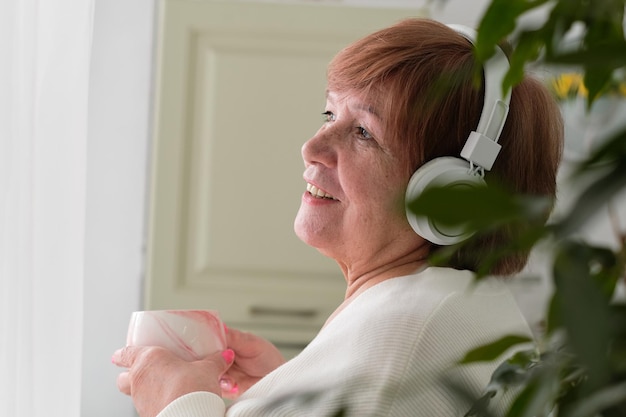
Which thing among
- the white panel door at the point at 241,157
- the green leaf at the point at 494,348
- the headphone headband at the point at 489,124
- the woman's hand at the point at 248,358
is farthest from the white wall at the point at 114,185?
the green leaf at the point at 494,348

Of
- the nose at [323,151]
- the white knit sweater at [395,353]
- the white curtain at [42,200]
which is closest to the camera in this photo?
the white knit sweater at [395,353]

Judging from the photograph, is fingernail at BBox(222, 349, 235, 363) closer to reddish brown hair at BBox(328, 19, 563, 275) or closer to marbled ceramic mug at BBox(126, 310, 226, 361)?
marbled ceramic mug at BBox(126, 310, 226, 361)

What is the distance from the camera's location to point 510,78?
0.37 metres

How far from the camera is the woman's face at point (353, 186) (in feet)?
3.85

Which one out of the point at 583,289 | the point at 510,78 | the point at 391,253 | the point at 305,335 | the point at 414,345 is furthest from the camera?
the point at 305,335

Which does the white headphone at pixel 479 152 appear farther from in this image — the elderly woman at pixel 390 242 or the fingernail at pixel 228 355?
the fingernail at pixel 228 355

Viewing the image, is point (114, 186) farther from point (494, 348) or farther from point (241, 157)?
point (494, 348)

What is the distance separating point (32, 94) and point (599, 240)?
94.7 inches

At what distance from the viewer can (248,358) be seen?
1.31m

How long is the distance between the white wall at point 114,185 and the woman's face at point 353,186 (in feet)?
5.84

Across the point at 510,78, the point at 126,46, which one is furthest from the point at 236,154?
the point at 510,78

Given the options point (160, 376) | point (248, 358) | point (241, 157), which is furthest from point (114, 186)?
point (160, 376)

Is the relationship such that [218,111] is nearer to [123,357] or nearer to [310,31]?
[310,31]

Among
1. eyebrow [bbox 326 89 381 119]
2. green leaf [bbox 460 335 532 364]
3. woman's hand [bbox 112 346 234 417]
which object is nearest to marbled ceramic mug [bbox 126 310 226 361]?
woman's hand [bbox 112 346 234 417]
